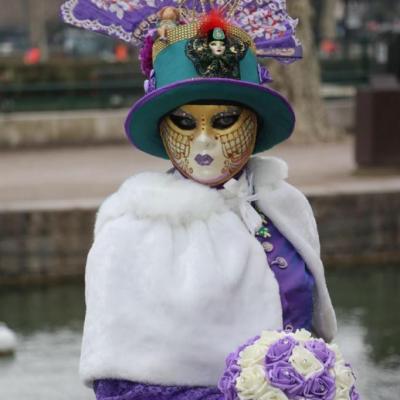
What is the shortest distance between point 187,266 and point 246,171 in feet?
1.40

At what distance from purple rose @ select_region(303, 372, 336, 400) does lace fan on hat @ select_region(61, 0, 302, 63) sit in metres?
1.02

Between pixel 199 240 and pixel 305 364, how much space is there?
461 millimetres

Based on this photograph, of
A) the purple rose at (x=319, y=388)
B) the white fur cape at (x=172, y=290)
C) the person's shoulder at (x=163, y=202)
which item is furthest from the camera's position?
the person's shoulder at (x=163, y=202)

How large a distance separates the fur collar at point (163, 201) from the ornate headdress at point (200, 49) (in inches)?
6.9

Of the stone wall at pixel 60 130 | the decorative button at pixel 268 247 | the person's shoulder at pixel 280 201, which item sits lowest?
the stone wall at pixel 60 130

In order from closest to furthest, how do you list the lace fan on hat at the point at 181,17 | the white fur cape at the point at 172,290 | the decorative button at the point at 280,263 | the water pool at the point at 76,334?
the white fur cape at the point at 172,290, the decorative button at the point at 280,263, the lace fan on hat at the point at 181,17, the water pool at the point at 76,334

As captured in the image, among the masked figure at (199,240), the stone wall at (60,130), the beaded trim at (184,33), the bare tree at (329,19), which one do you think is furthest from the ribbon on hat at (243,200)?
the bare tree at (329,19)

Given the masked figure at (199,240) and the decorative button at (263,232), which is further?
the decorative button at (263,232)

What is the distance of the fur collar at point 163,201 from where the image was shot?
3.57 m

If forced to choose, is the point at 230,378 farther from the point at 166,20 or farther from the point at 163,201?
the point at 166,20

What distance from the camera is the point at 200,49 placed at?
3639mm

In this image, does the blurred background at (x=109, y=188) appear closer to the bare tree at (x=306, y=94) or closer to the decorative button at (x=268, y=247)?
the bare tree at (x=306, y=94)

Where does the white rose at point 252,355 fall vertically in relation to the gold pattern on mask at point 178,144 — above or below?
below

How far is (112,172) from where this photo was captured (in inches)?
573
